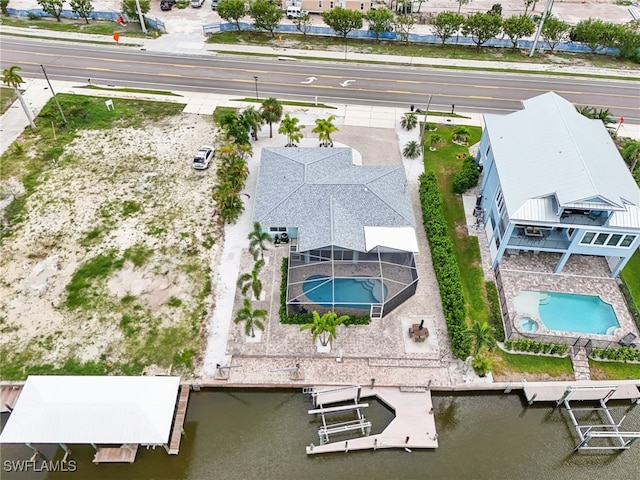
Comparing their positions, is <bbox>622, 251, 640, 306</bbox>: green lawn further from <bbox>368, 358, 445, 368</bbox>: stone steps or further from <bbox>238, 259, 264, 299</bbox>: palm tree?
<bbox>238, 259, 264, 299</bbox>: palm tree

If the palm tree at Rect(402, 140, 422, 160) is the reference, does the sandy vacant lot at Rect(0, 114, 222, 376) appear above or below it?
below

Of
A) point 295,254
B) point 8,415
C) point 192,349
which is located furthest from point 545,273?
point 8,415

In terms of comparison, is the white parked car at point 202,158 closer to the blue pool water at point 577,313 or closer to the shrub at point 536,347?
the shrub at point 536,347

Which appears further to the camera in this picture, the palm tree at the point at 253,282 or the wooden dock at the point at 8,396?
the palm tree at the point at 253,282

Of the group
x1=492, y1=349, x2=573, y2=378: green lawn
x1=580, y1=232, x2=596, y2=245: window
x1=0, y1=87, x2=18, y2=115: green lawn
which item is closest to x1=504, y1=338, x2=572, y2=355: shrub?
x1=492, y1=349, x2=573, y2=378: green lawn

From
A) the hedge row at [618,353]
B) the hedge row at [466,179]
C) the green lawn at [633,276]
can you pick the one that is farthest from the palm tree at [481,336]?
the hedge row at [466,179]
